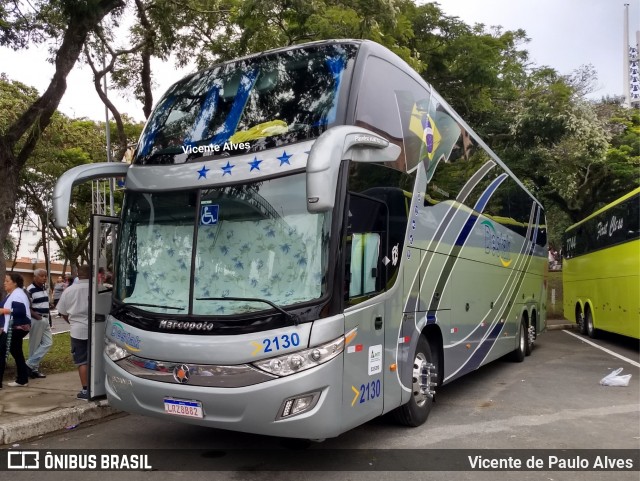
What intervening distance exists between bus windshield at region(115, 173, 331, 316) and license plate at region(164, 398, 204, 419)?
726 millimetres

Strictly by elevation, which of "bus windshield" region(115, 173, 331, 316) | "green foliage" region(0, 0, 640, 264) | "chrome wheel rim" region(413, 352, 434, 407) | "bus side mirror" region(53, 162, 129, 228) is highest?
"green foliage" region(0, 0, 640, 264)

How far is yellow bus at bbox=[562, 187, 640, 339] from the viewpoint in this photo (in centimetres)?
1244

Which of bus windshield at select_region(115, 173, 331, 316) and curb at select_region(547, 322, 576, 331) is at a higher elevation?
bus windshield at select_region(115, 173, 331, 316)

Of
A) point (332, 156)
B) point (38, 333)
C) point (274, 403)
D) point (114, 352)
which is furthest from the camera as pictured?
point (38, 333)

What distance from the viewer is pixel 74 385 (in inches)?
327

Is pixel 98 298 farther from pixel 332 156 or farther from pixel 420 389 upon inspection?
pixel 420 389

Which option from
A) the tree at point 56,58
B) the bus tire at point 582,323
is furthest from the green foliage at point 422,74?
the bus tire at point 582,323

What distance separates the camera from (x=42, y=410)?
6688 millimetres

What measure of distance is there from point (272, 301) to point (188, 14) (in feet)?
27.8

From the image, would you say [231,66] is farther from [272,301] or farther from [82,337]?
[82,337]

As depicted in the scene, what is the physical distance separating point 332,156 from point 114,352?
9.21 ft

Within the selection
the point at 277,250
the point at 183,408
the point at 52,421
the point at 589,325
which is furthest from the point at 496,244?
the point at 589,325

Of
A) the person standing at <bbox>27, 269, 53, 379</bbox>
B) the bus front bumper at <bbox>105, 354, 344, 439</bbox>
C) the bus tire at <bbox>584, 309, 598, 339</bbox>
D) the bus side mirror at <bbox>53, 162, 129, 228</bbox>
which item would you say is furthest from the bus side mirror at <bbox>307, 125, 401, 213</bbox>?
the bus tire at <bbox>584, 309, 598, 339</bbox>

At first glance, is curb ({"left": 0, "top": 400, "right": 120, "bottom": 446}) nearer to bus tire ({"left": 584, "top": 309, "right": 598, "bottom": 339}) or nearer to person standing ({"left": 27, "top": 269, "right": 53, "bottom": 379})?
person standing ({"left": 27, "top": 269, "right": 53, "bottom": 379})
